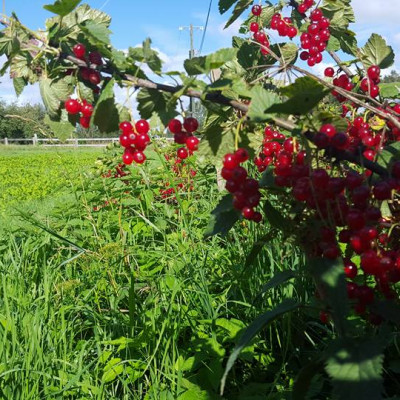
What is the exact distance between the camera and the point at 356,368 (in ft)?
2.81

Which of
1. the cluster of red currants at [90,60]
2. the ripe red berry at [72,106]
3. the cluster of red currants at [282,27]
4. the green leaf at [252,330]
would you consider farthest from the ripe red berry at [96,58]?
the cluster of red currants at [282,27]

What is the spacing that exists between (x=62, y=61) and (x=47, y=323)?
1360mm

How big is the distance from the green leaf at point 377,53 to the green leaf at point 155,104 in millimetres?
786

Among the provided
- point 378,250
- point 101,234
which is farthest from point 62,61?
point 101,234

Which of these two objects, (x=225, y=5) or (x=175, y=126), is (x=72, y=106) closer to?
(x=175, y=126)

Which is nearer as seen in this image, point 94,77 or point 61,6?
point 61,6

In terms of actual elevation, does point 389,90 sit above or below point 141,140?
above

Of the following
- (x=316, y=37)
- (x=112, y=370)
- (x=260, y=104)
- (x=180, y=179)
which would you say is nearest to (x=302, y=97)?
(x=260, y=104)

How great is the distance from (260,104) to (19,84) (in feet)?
2.02

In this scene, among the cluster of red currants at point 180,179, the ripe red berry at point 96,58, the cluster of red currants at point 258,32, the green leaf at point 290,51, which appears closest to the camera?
the ripe red berry at point 96,58

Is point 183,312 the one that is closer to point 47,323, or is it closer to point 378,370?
point 47,323

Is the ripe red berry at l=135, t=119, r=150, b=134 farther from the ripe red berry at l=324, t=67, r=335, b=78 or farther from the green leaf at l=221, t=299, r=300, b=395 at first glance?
the ripe red berry at l=324, t=67, r=335, b=78

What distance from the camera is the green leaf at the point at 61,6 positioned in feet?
3.00

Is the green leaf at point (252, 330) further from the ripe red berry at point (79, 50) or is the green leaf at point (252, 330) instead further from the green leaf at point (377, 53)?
the green leaf at point (377, 53)
